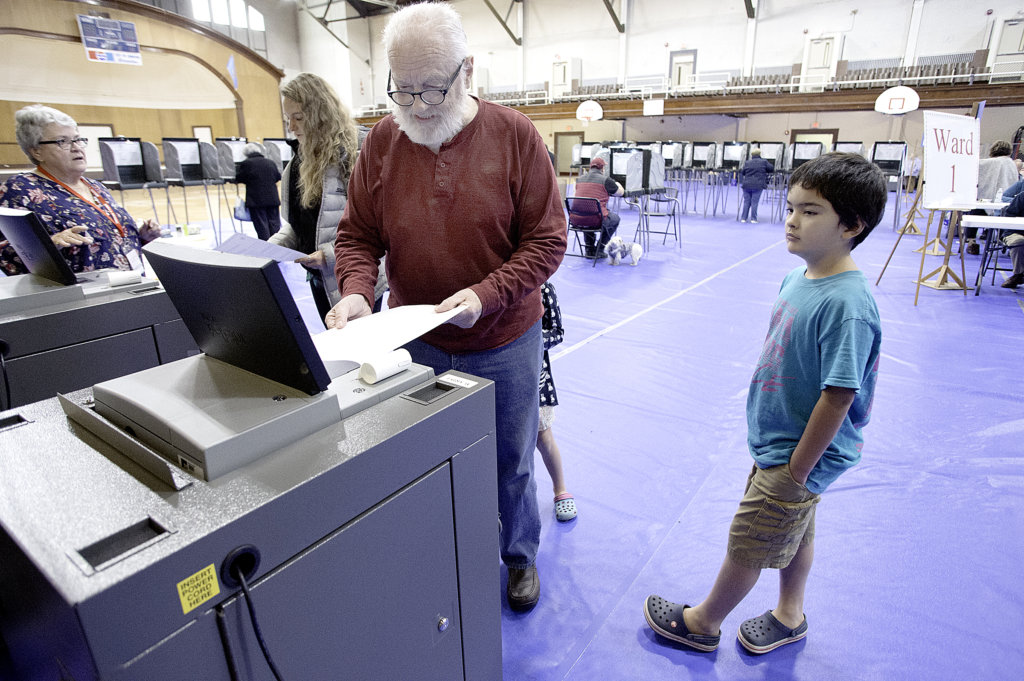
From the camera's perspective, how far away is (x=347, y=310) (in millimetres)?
1132

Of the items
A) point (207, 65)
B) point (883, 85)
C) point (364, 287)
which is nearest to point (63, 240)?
point (364, 287)

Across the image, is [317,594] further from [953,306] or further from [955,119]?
[955,119]

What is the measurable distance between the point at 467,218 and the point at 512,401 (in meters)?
0.47

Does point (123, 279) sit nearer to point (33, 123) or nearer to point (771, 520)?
point (33, 123)

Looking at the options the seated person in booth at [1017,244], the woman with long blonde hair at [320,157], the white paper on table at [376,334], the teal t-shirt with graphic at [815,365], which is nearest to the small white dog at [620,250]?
the seated person in booth at [1017,244]

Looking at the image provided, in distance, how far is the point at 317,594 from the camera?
673 millimetres

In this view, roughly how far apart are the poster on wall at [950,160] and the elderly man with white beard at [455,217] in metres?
4.38

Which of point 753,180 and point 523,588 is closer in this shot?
point 523,588

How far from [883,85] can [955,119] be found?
28.3ft

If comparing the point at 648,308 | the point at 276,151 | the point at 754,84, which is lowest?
the point at 648,308

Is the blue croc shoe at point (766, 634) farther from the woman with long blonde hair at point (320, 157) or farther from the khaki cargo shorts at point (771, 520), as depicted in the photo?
the woman with long blonde hair at point (320, 157)

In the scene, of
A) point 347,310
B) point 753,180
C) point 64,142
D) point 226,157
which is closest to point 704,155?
point 753,180

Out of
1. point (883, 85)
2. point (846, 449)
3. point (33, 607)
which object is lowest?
point (846, 449)

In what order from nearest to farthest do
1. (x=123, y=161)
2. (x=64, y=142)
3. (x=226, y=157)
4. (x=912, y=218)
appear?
(x=64, y=142) < (x=912, y=218) < (x=123, y=161) < (x=226, y=157)
